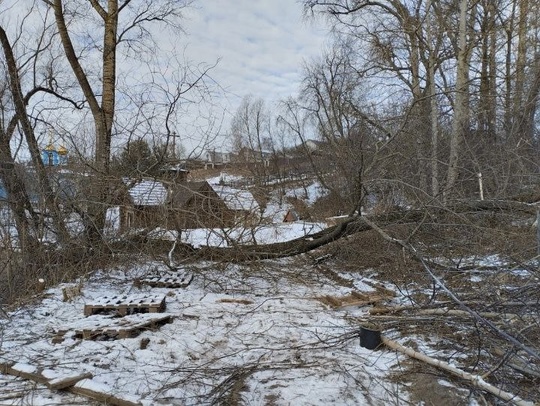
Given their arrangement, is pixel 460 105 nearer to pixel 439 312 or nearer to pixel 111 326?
pixel 439 312

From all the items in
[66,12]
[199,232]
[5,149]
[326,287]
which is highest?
[66,12]

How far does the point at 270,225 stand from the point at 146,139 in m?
2.91

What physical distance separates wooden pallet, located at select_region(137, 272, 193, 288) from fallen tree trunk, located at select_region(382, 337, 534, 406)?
11.5ft

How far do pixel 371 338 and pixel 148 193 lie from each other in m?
4.95

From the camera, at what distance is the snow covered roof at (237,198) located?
752 cm

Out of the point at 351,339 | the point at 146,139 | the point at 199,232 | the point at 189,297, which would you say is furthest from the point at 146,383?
the point at 146,139

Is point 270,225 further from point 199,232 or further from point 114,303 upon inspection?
point 114,303

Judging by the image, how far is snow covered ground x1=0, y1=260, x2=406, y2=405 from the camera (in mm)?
3166

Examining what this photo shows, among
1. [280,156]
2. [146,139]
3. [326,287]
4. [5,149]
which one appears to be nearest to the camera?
[326,287]

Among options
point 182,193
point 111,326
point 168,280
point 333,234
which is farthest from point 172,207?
point 333,234

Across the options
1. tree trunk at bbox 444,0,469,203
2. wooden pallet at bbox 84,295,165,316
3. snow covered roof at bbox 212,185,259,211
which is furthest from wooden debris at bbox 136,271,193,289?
tree trunk at bbox 444,0,469,203

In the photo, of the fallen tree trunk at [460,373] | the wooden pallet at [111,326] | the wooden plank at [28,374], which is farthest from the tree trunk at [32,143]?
the fallen tree trunk at [460,373]

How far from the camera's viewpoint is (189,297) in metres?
6.02

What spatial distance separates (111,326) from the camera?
177 inches
